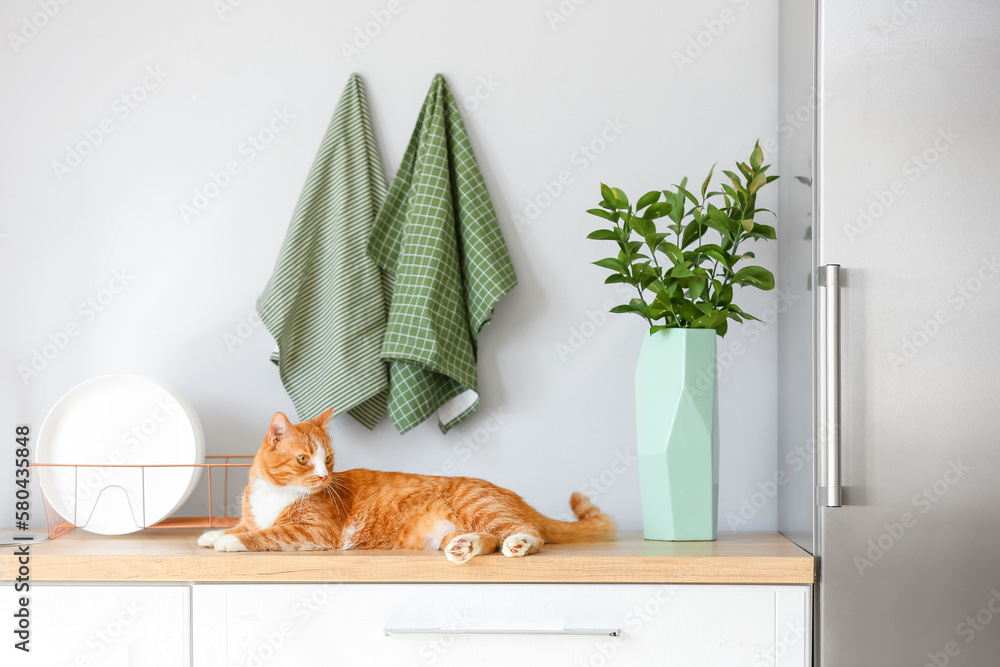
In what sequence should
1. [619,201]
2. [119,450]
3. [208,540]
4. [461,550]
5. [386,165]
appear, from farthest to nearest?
[386,165] → [119,450] → [619,201] → [208,540] → [461,550]

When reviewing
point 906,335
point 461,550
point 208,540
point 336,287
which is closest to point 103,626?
point 208,540

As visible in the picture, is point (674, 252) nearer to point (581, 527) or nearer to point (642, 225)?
point (642, 225)

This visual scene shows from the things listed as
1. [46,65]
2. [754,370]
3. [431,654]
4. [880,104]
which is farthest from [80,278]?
[880,104]

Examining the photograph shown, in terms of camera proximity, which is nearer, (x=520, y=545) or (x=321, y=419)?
(x=520, y=545)

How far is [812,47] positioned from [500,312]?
73cm

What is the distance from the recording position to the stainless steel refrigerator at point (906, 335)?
108 cm

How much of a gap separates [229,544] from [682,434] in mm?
735

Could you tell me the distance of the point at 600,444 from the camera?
1.51 m

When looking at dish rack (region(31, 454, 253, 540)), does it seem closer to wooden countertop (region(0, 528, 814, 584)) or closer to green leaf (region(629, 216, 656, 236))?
wooden countertop (region(0, 528, 814, 584))

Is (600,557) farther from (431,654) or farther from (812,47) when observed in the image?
(812,47)

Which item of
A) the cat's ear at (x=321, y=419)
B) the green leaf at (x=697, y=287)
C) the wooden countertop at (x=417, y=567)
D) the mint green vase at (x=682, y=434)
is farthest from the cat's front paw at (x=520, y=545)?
the green leaf at (x=697, y=287)

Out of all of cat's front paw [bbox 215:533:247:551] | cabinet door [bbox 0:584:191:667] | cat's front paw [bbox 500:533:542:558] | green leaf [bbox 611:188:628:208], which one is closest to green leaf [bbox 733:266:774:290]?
green leaf [bbox 611:188:628:208]

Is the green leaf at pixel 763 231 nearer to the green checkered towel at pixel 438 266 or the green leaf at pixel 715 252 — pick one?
the green leaf at pixel 715 252

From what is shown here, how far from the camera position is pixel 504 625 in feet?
3.58
